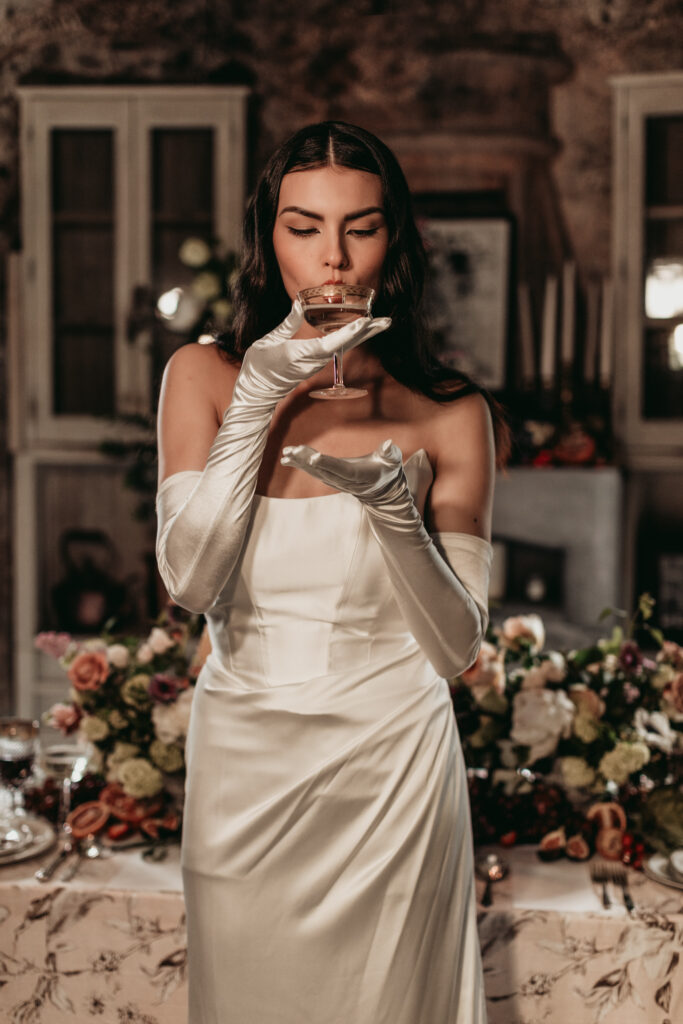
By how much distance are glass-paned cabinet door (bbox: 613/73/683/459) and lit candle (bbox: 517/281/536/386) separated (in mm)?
377

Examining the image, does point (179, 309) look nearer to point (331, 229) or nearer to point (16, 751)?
point (16, 751)

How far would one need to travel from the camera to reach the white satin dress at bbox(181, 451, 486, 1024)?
1.22 metres

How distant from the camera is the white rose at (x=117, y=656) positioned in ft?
6.51

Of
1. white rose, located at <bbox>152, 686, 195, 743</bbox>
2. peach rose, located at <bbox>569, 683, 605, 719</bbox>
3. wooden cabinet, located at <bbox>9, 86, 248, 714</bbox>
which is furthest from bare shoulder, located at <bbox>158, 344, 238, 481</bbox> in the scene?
wooden cabinet, located at <bbox>9, 86, 248, 714</bbox>

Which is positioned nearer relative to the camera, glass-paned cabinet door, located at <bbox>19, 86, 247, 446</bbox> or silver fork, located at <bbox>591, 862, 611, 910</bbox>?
silver fork, located at <bbox>591, 862, 611, 910</bbox>

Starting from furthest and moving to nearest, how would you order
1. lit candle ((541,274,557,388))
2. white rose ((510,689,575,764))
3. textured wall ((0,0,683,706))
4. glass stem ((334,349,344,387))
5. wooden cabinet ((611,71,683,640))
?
textured wall ((0,0,683,706)), lit candle ((541,274,557,388)), wooden cabinet ((611,71,683,640)), white rose ((510,689,575,764)), glass stem ((334,349,344,387))

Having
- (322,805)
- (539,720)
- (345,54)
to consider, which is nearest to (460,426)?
(322,805)

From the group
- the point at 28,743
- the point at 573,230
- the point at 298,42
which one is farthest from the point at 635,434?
the point at 28,743

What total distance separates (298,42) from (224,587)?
4.23m

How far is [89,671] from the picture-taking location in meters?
1.95

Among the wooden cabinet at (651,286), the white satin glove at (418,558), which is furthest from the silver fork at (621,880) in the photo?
the wooden cabinet at (651,286)

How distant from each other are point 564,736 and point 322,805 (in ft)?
2.49

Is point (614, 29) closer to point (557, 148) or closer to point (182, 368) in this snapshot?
point (557, 148)

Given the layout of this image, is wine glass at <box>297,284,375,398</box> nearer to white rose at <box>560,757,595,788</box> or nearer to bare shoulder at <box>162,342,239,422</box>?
bare shoulder at <box>162,342,239,422</box>
